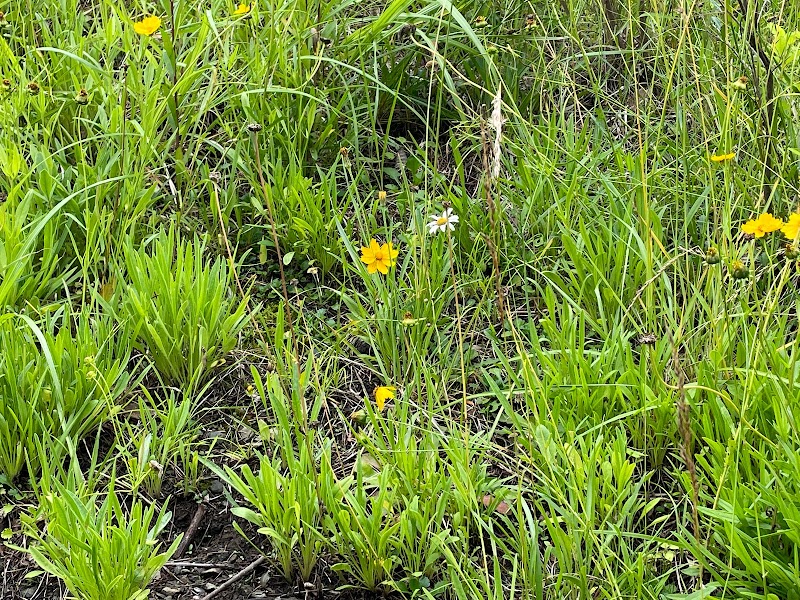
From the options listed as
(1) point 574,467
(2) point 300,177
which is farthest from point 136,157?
(1) point 574,467

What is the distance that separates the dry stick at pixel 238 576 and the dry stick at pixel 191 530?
0.13 m

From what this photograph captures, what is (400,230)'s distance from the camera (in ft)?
8.21

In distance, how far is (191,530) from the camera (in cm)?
188

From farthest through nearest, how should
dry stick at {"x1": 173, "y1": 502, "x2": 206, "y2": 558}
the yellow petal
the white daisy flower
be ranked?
the white daisy flower → dry stick at {"x1": 173, "y1": 502, "x2": 206, "y2": 558} → the yellow petal

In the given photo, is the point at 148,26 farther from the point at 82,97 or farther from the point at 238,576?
the point at 238,576

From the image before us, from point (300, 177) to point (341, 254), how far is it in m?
0.24

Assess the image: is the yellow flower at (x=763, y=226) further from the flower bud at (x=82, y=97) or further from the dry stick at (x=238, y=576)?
the flower bud at (x=82, y=97)

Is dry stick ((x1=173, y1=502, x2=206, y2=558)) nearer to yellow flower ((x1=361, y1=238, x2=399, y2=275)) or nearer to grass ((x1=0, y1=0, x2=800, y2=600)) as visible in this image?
grass ((x1=0, y1=0, x2=800, y2=600))

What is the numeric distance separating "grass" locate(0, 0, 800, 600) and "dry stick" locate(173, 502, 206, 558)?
0.05 m

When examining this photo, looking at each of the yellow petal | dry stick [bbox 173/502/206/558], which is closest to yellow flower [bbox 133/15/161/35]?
dry stick [bbox 173/502/206/558]

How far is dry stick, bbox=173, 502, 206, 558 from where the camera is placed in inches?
72.9

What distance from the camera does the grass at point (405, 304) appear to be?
1.66m

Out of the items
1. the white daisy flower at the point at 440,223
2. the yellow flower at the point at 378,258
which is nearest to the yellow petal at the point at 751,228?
the white daisy flower at the point at 440,223

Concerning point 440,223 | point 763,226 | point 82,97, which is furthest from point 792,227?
point 82,97
